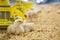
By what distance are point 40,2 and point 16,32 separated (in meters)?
13.4

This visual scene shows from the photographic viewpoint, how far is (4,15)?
4.33 meters

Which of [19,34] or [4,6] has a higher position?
[4,6]

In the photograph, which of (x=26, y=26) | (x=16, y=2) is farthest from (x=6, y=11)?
(x=16, y=2)

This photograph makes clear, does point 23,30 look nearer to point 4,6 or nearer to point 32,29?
point 32,29

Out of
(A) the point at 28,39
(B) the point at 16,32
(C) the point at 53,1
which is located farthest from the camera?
(C) the point at 53,1

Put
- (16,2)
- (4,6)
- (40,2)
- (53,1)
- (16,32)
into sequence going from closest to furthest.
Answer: (16,32) → (4,6) → (16,2) → (40,2) → (53,1)

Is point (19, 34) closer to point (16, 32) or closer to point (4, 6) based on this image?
point (16, 32)

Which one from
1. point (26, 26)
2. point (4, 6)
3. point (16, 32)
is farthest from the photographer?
point (4, 6)

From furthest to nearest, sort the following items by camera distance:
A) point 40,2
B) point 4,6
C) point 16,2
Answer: point 40,2 → point 16,2 → point 4,6

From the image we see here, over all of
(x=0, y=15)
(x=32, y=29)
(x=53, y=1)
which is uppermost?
(x=0, y=15)

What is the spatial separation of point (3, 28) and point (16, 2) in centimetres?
240

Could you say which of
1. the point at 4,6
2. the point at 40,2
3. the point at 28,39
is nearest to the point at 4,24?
the point at 4,6

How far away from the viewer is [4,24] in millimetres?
4215

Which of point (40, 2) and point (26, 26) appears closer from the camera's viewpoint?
point (26, 26)
